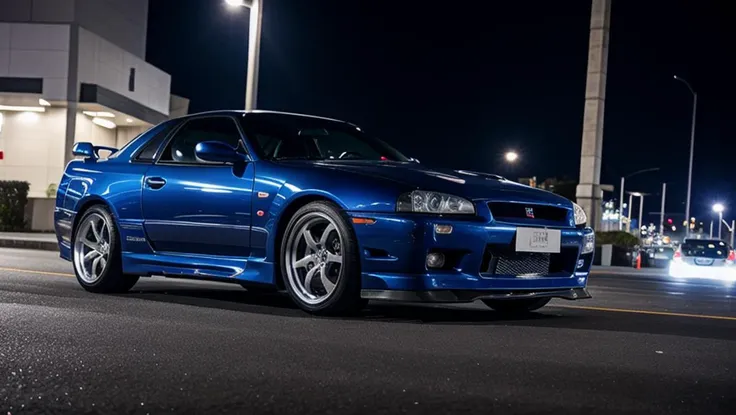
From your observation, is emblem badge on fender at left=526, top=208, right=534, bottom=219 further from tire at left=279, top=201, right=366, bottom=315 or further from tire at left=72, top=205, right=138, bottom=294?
tire at left=72, top=205, right=138, bottom=294

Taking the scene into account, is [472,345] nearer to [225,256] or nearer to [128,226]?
[225,256]

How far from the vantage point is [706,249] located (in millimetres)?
29312

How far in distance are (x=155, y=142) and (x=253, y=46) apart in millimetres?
11937

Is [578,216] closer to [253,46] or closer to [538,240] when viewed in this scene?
[538,240]

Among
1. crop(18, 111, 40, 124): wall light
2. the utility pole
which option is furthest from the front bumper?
crop(18, 111, 40, 124): wall light

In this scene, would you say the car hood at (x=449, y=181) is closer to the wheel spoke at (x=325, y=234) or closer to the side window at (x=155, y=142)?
the wheel spoke at (x=325, y=234)

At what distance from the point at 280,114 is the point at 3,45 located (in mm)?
27677

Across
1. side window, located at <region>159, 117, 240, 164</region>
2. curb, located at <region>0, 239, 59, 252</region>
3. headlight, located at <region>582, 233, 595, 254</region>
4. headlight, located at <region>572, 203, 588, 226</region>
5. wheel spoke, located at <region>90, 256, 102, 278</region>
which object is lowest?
curb, located at <region>0, 239, 59, 252</region>

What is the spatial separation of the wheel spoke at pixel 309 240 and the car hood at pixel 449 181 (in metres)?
0.47

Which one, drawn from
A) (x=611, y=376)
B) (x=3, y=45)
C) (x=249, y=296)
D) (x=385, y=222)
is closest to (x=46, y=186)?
(x=3, y=45)

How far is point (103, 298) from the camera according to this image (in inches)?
304

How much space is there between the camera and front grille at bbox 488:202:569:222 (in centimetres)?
676

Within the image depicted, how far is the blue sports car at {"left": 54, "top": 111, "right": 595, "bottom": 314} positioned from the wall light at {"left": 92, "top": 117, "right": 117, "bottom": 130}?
2947 cm

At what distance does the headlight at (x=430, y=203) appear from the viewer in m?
6.54
